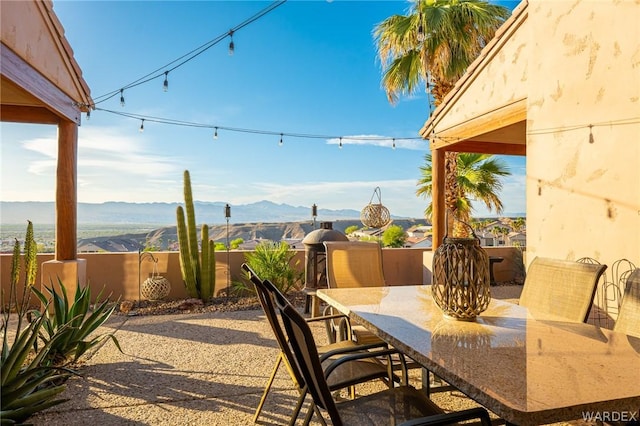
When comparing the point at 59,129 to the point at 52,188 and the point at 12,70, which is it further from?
the point at 12,70

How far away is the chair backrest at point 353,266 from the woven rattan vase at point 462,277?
5.21 ft

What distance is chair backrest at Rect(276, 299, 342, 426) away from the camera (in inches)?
50.1

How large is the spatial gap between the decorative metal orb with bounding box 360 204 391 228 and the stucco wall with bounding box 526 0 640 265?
3.13 m

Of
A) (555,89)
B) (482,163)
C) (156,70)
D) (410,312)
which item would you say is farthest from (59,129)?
(482,163)

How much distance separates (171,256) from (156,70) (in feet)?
9.33

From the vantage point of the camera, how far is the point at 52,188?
4895mm

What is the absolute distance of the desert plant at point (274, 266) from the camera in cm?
603

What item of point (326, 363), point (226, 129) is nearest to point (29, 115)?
point (226, 129)

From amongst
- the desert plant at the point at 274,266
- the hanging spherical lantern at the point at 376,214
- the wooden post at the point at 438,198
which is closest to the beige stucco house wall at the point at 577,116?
the wooden post at the point at 438,198

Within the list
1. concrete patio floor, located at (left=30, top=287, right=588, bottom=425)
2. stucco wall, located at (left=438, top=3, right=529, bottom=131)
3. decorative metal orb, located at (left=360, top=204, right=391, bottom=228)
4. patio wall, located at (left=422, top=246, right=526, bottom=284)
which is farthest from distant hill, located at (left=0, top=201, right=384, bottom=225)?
concrete patio floor, located at (left=30, top=287, right=588, bottom=425)

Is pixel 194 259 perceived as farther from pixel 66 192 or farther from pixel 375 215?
pixel 375 215


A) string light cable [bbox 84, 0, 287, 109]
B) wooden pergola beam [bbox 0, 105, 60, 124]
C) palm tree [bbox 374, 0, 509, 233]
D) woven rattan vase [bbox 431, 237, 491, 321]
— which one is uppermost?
palm tree [bbox 374, 0, 509, 233]

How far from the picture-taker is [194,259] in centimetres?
588

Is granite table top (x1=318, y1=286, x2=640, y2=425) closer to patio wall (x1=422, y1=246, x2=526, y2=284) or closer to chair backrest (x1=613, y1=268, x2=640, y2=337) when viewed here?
chair backrest (x1=613, y1=268, x2=640, y2=337)
